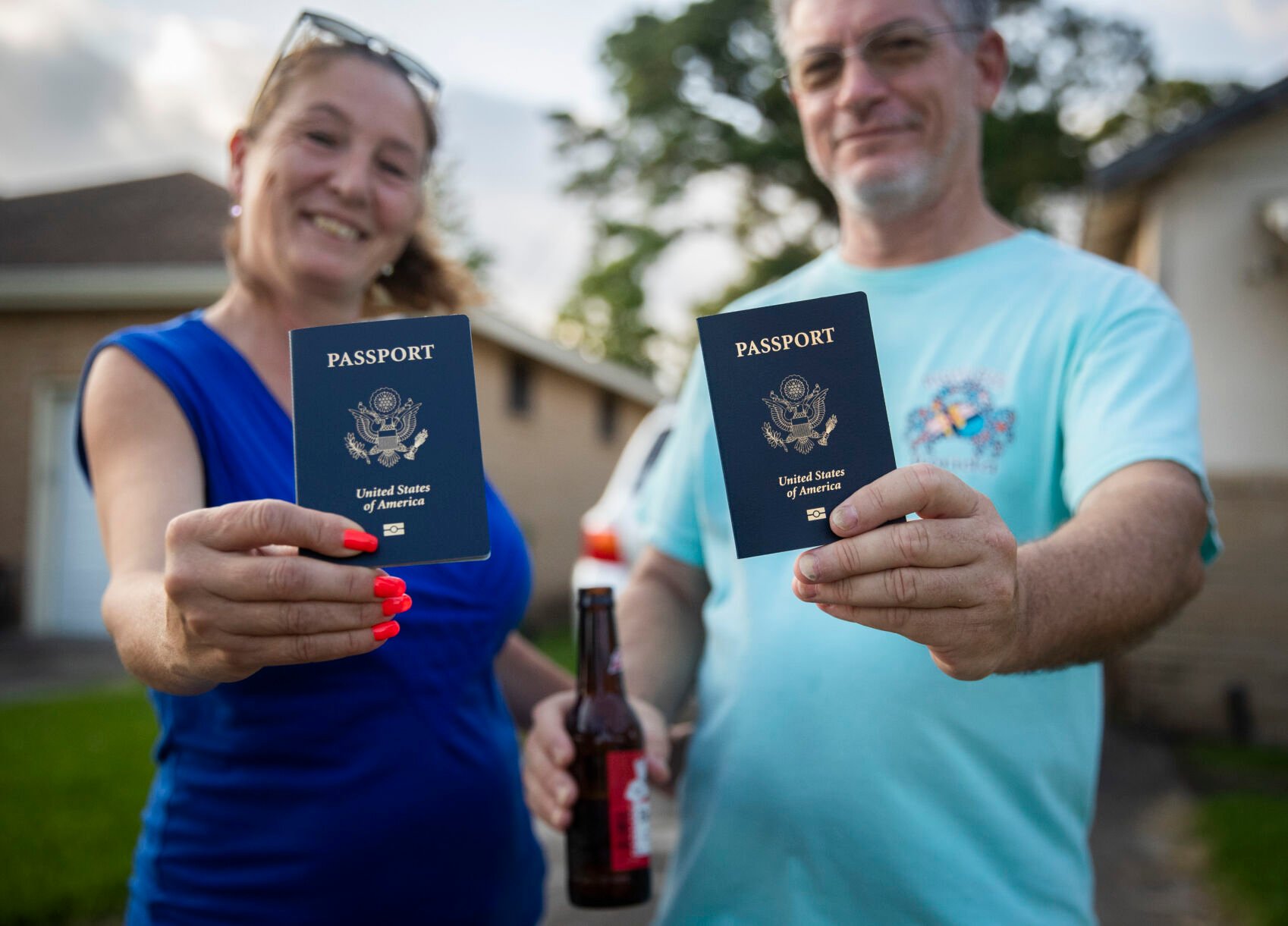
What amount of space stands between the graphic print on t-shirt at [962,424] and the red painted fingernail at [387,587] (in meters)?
1.06

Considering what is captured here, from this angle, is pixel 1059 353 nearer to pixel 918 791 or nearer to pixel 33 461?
pixel 918 791

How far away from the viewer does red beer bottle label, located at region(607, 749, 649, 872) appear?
1925 millimetres

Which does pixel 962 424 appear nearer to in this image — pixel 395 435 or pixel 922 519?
pixel 922 519

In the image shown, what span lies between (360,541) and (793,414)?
0.61 metres

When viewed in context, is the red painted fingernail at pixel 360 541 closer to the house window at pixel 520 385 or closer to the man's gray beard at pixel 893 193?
the man's gray beard at pixel 893 193

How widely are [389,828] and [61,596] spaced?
1179 centimetres

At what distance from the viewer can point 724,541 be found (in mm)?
2158

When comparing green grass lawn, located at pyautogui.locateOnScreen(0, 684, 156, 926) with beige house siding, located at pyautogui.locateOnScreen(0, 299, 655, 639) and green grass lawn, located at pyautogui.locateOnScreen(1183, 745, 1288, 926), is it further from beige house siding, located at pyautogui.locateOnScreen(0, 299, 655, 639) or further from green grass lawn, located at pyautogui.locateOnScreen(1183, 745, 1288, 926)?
green grass lawn, located at pyautogui.locateOnScreen(1183, 745, 1288, 926)

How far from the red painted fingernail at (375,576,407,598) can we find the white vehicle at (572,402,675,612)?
4.56 metres

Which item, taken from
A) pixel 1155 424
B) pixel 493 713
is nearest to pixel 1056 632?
pixel 1155 424

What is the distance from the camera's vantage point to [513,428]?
53.2 feet

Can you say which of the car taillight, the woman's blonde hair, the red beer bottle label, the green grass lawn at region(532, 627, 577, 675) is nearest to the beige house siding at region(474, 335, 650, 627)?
the green grass lawn at region(532, 627, 577, 675)

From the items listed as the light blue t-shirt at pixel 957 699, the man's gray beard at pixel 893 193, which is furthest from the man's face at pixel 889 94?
the light blue t-shirt at pixel 957 699

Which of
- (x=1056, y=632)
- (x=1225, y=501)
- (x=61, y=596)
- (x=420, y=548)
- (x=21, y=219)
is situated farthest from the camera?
(x=61, y=596)
